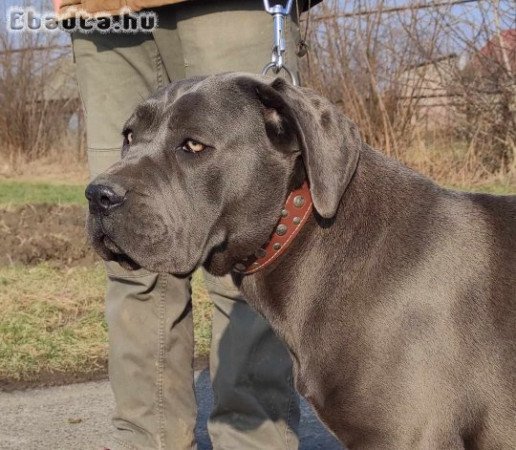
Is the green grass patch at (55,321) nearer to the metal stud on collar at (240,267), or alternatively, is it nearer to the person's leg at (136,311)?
the person's leg at (136,311)

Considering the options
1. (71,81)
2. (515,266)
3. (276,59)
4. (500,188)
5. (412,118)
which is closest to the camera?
(515,266)

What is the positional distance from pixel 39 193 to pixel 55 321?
7.64 m

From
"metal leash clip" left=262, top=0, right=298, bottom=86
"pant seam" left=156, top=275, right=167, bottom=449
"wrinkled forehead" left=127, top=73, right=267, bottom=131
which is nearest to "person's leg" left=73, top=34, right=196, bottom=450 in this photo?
"pant seam" left=156, top=275, right=167, bottom=449

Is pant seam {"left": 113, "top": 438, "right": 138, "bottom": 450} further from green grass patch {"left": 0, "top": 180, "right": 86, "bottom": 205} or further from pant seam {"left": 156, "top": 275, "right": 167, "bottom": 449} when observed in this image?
green grass patch {"left": 0, "top": 180, "right": 86, "bottom": 205}

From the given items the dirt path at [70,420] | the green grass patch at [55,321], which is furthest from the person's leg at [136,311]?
the green grass patch at [55,321]

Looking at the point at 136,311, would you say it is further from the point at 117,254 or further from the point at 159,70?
the point at 159,70

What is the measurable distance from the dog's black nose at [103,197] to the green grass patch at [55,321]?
249 cm

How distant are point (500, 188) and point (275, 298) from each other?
8.53m

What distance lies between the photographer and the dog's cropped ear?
2.79 metres

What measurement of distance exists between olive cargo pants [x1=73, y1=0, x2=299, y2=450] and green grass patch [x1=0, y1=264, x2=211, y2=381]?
1451 mm

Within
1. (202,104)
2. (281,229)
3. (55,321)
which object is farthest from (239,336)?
(55,321)

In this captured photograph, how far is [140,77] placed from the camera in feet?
12.5

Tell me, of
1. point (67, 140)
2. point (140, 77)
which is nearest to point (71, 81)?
point (67, 140)

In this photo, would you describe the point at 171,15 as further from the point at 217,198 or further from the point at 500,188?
the point at 500,188
